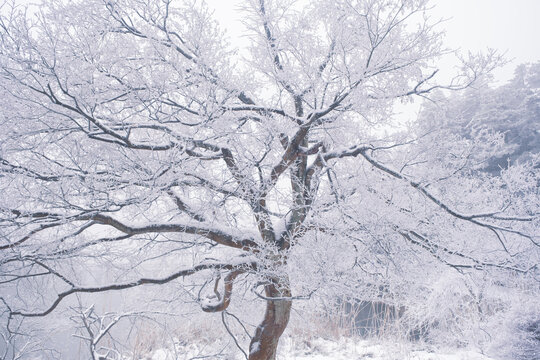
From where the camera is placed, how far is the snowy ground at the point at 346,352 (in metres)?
6.06

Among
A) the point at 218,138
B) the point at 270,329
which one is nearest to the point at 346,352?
the point at 270,329

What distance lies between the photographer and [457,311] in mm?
7113

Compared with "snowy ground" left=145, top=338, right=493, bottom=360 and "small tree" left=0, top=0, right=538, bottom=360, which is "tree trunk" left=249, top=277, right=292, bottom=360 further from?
"snowy ground" left=145, top=338, right=493, bottom=360

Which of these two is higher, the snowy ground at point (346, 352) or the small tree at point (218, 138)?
the small tree at point (218, 138)

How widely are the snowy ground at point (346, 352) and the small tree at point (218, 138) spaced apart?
110 inches

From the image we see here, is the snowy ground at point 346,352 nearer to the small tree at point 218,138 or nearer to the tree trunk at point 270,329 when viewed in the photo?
the tree trunk at point 270,329

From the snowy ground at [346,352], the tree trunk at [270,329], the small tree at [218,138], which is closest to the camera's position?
the small tree at [218,138]

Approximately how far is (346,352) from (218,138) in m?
5.44

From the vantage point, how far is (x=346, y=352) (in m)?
6.70

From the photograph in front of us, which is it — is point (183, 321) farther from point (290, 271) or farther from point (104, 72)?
point (104, 72)

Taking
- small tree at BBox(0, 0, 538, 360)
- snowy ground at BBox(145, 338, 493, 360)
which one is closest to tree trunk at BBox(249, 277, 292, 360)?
small tree at BBox(0, 0, 538, 360)

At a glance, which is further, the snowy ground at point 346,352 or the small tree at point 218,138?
the snowy ground at point 346,352

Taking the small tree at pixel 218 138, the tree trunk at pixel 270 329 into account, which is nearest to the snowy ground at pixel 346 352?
the tree trunk at pixel 270 329

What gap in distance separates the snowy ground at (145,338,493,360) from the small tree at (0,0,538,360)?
2805 millimetres
